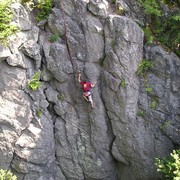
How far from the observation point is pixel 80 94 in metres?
13.0

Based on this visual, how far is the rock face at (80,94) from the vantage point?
38.4 ft

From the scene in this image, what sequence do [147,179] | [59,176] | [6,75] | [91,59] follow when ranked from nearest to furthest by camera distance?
[6,75] < [91,59] < [147,179] < [59,176]

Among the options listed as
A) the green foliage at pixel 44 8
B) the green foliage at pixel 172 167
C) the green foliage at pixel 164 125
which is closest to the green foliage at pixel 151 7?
the green foliage at pixel 44 8

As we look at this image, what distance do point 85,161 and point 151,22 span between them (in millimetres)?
8154

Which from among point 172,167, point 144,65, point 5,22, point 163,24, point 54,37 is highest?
point 163,24

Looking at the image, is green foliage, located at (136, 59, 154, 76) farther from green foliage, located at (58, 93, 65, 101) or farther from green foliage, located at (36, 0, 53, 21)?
green foliage, located at (36, 0, 53, 21)

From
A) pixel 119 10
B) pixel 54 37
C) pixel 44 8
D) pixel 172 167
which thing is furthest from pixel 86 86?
pixel 172 167

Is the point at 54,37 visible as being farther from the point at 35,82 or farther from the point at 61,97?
the point at 61,97

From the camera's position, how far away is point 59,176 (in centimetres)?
1413

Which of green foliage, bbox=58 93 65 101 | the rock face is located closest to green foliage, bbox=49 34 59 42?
the rock face

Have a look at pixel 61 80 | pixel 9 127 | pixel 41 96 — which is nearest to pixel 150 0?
pixel 61 80

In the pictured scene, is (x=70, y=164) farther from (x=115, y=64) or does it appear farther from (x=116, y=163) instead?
(x=115, y=64)

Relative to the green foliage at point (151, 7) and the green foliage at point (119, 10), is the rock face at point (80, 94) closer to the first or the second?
the green foliage at point (119, 10)

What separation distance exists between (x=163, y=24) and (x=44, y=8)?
230 inches
